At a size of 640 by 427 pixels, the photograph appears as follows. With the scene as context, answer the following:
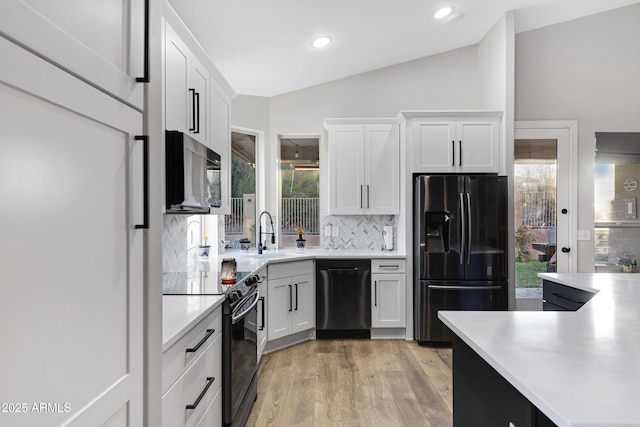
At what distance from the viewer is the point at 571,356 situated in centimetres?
110

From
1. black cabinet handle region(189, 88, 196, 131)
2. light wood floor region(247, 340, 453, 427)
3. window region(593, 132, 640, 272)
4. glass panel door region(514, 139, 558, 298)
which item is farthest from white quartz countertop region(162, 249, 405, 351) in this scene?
window region(593, 132, 640, 272)

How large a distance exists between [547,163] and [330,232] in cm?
255

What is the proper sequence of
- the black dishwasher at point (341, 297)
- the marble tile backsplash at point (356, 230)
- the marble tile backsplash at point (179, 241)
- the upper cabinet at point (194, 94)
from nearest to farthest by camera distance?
the upper cabinet at point (194, 94) → the marble tile backsplash at point (179, 241) → the black dishwasher at point (341, 297) → the marble tile backsplash at point (356, 230)

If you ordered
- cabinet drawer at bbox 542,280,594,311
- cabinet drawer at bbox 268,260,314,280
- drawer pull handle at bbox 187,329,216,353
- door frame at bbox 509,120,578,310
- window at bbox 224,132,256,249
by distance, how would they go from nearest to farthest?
drawer pull handle at bbox 187,329,216,353
cabinet drawer at bbox 542,280,594,311
cabinet drawer at bbox 268,260,314,280
door frame at bbox 509,120,578,310
window at bbox 224,132,256,249

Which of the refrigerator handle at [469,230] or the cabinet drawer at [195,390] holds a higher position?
the refrigerator handle at [469,230]

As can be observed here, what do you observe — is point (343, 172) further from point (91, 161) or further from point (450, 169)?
point (91, 161)

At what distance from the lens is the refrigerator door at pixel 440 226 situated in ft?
12.1

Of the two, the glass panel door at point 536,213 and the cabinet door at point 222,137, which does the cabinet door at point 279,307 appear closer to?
the cabinet door at point 222,137

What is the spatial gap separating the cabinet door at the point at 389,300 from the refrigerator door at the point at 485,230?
678 millimetres

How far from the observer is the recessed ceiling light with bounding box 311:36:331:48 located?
11.1 ft

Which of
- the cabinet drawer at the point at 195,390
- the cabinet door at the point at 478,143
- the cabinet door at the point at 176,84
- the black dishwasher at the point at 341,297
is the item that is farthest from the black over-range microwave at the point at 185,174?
the cabinet door at the point at 478,143

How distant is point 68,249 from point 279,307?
2.93 m

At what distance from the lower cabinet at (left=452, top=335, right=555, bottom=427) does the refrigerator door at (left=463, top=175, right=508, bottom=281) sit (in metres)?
2.30

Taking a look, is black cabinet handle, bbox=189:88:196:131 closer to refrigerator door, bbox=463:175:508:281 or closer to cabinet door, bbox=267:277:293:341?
cabinet door, bbox=267:277:293:341
